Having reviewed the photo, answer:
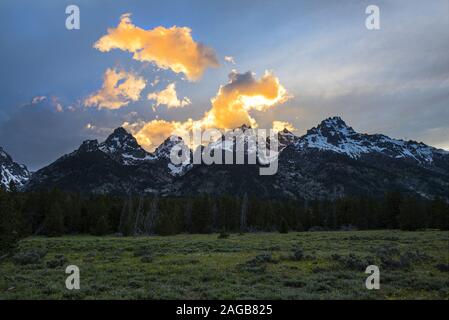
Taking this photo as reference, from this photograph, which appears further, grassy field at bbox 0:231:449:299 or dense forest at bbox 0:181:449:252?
dense forest at bbox 0:181:449:252

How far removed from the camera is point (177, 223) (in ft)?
318

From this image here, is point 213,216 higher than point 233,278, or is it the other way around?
point 213,216

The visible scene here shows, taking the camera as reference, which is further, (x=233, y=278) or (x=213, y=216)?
(x=213, y=216)

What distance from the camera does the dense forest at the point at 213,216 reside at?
8569 centimetres

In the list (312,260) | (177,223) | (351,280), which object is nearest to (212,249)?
(312,260)

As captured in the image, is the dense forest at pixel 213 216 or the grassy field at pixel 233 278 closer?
the grassy field at pixel 233 278

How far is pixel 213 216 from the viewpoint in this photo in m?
112

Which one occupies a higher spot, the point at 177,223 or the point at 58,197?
the point at 58,197

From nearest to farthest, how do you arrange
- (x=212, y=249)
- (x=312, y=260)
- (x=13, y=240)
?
(x=312, y=260) < (x=13, y=240) < (x=212, y=249)

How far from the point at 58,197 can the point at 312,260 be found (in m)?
81.5

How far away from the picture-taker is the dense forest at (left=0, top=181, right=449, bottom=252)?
85.7 meters
